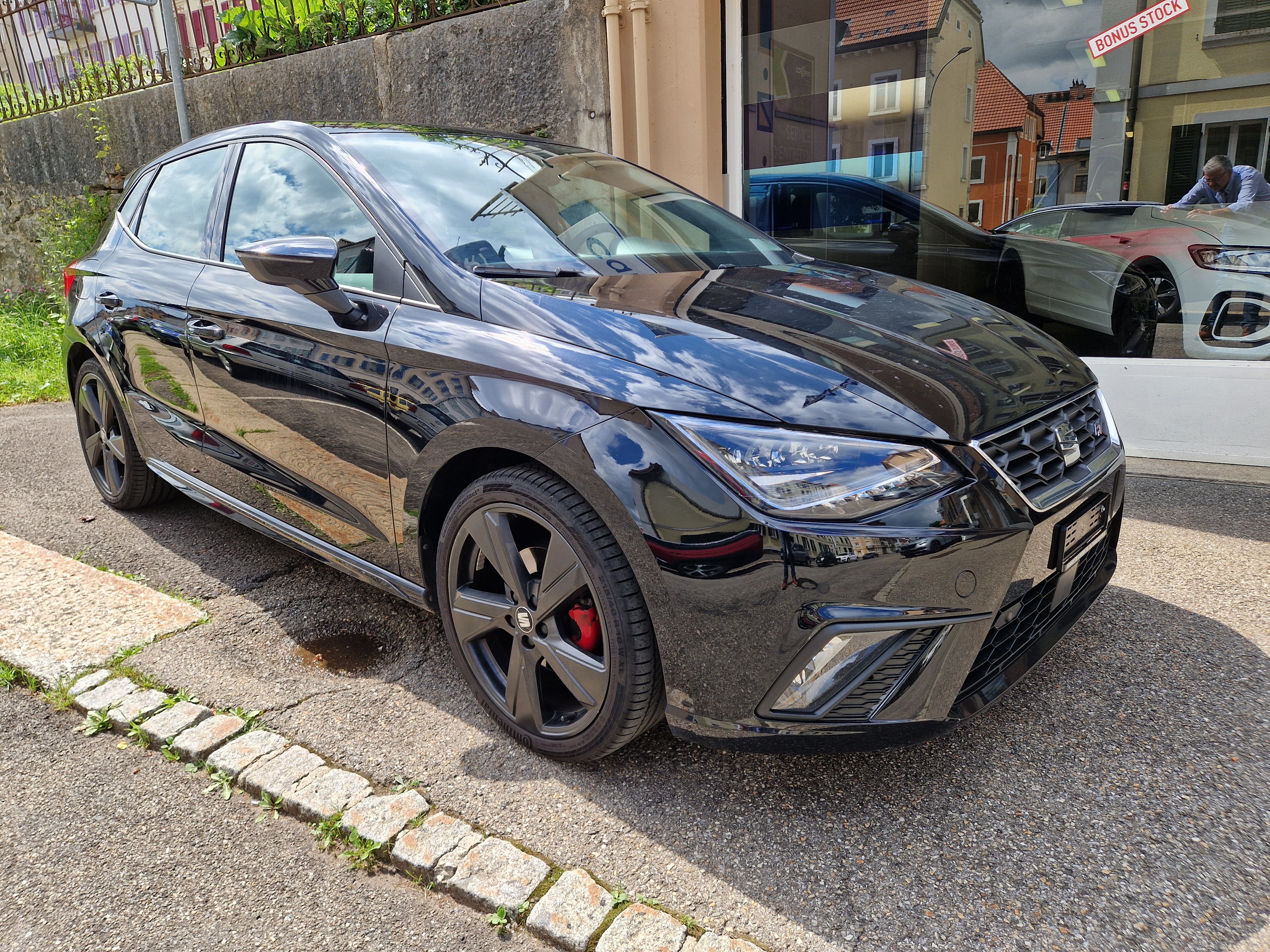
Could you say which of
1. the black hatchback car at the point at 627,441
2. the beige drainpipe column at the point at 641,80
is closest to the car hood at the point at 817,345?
the black hatchback car at the point at 627,441

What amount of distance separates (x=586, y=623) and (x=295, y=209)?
1645 mm

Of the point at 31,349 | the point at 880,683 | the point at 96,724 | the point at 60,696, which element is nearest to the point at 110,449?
the point at 60,696

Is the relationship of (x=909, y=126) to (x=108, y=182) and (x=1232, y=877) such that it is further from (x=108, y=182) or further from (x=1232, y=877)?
(x=108, y=182)

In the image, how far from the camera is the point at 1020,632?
2010mm

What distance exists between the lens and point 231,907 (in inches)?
72.6

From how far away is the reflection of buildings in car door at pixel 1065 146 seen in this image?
492cm

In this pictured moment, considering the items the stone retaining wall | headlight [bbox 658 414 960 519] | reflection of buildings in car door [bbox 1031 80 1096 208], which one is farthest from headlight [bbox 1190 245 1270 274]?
headlight [bbox 658 414 960 519]

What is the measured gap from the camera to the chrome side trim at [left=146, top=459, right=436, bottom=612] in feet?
8.12

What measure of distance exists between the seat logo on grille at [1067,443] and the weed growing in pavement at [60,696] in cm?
278

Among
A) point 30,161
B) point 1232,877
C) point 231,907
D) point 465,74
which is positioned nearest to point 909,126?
point 465,74

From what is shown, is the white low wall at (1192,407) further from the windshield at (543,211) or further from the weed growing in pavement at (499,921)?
the weed growing in pavement at (499,921)

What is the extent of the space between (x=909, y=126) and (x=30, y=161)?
10074mm

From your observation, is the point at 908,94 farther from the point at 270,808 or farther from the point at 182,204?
the point at 270,808

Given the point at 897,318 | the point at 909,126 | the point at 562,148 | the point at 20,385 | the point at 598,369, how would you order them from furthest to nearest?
the point at 20,385 → the point at 909,126 → the point at 562,148 → the point at 897,318 → the point at 598,369
